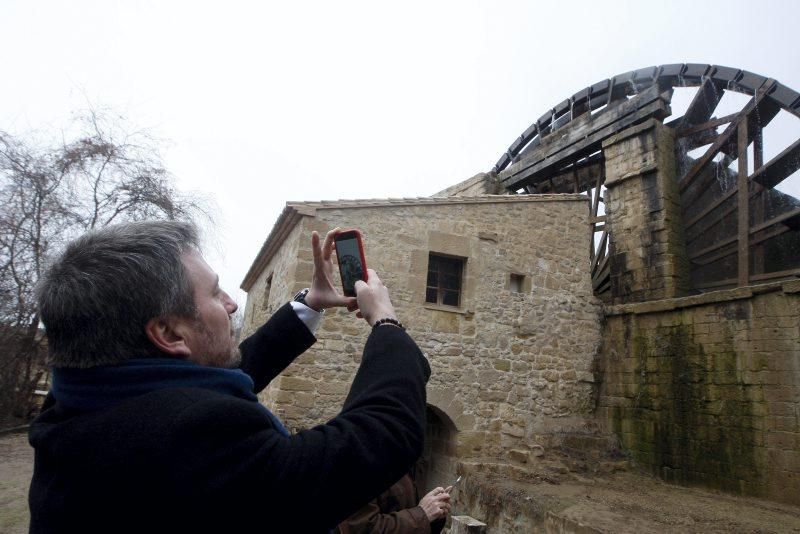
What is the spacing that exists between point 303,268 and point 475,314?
276 centimetres

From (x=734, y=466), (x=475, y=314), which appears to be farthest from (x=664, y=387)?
(x=475, y=314)

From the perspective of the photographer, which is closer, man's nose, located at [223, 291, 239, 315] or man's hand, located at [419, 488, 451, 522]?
man's nose, located at [223, 291, 239, 315]

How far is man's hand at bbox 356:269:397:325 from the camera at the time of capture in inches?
49.4

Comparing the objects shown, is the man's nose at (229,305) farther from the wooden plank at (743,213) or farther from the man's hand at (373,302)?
the wooden plank at (743,213)

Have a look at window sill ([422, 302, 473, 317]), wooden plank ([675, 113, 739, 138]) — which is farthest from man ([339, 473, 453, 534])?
wooden plank ([675, 113, 739, 138])

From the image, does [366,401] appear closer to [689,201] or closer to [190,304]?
[190,304]

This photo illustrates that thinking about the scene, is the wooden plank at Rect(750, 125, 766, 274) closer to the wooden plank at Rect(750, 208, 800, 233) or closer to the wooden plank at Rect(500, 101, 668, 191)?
the wooden plank at Rect(750, 208, 800, 233)

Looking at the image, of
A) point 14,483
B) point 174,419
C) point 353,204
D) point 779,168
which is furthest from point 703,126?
point 14,483

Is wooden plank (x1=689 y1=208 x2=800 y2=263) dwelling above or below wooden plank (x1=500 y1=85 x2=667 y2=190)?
below

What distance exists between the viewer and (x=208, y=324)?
3.69ft

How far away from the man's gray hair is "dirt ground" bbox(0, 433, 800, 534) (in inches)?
185

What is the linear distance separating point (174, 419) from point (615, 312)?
28.6 ft

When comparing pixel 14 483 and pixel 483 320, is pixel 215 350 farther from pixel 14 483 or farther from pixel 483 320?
pixel 483 320

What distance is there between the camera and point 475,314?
25.4 feet
